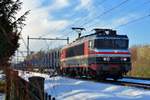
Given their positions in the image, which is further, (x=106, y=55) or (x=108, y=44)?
(x=108, y=44)

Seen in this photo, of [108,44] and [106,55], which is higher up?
[108,44]

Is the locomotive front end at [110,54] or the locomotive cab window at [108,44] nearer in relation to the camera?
the locomotive front end at [110,54]

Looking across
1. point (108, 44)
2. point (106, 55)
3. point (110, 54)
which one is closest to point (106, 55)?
point (106, 55)

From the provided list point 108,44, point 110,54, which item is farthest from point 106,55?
point 108,44

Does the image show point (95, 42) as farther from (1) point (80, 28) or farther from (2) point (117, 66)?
(1) point (80, 28)

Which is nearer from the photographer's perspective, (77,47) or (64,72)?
(77,47)

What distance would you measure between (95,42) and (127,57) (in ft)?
8.13

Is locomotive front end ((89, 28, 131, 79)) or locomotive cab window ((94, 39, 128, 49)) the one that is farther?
locomotive cab window ((94, 39, 128, 49))

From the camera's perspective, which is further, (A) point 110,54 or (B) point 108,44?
(B) point 108,44

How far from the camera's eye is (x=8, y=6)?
11898mm

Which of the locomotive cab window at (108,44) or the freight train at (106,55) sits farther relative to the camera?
Answer: the locomotive cab window at (108,44)

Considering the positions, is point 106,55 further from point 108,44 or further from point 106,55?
point 108,44

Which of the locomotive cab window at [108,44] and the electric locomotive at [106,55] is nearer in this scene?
the electric locomotive at [106,55]

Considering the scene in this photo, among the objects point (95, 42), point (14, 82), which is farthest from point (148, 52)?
point (14, 82)
